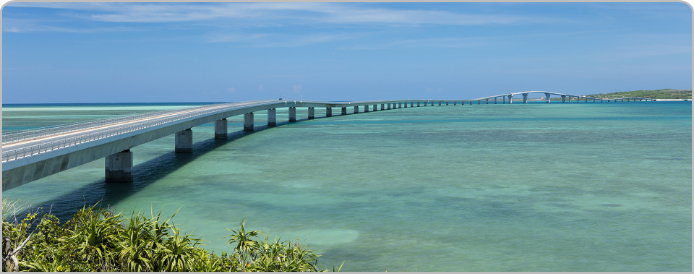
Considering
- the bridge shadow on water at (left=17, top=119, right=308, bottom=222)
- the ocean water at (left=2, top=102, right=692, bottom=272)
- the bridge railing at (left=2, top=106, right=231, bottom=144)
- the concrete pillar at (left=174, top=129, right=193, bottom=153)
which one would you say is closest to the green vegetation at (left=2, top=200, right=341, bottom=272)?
the ocean water at (left=2, top=102, right=692, bottom=272)

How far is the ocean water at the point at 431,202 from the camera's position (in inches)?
770

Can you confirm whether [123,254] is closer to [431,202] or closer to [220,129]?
[431,202]

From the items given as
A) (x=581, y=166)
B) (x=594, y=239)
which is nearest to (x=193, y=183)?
(x=594, y=239)

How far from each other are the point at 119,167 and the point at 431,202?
18750 millimetres

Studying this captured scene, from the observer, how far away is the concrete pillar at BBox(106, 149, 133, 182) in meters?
34.2

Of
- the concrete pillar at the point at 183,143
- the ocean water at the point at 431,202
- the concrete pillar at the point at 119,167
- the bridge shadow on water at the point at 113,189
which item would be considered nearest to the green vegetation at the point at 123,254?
the ocean water at the point at 431,202

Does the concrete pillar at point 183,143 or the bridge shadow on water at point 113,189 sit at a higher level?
the concrete pillar at point 183,143

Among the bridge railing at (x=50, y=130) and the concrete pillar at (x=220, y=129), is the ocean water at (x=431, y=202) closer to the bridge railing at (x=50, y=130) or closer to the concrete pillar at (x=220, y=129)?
the bridge railing at (x=50, y=130)

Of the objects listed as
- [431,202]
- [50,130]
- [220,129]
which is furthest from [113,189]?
[220,129]

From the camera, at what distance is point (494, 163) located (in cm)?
4400

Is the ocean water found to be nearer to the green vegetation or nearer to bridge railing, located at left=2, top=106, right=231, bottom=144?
bridge railing, located at left=2, top=106, right=231, bottom=144

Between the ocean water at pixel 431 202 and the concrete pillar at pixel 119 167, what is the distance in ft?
1.64

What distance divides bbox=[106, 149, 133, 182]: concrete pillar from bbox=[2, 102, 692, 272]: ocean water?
501mm

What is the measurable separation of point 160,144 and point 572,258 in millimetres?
53416
